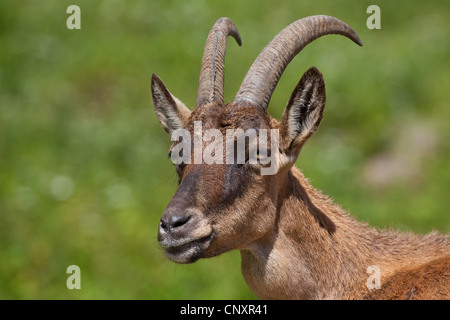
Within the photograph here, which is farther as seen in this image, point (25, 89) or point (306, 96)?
point (25, 89)

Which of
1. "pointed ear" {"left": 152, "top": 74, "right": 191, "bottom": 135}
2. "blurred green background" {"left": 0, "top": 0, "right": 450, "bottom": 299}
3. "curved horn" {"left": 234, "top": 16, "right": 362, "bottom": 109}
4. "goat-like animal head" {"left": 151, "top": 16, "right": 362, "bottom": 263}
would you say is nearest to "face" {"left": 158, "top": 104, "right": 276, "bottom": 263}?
"goat-like animal head" {"left": 151, "top": 16, "right": 362, "bottom": 263}

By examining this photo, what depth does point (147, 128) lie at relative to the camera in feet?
59.1

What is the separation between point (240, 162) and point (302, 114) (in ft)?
2.53

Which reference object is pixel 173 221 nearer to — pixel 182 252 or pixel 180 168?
pixel 182 252

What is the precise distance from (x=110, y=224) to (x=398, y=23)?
402 inches

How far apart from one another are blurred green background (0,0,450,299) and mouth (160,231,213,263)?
719 centimetres

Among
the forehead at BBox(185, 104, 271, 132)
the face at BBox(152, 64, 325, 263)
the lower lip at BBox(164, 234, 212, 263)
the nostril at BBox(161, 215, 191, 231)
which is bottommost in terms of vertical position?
the lower lip at BBox(164, 234, 212, 263)

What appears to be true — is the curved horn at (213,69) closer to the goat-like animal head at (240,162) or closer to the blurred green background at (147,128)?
the goat-like animal head at (240,162)

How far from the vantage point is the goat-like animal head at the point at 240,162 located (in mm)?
6784

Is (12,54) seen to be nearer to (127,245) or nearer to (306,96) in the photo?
(127,245)

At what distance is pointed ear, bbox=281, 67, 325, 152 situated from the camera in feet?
23.8

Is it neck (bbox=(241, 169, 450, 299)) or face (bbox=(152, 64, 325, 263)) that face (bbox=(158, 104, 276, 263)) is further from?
neck (bbox=(241, 169, 450, 299))

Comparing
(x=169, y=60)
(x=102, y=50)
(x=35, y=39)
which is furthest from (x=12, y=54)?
(x=169, y=60)
